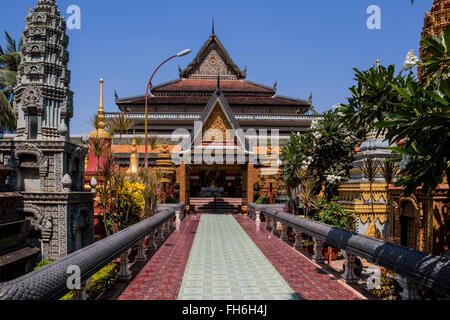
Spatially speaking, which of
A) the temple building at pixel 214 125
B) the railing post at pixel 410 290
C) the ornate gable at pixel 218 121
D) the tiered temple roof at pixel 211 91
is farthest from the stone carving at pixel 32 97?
the tiered temple roof at pixel 211 91

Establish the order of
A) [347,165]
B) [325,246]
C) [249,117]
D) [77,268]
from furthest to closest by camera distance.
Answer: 1. [249,117]
2. [347,165]
3. [325,246]
4. [77,268]

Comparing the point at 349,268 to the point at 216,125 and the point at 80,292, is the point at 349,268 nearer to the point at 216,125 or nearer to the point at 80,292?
the point at 80,292

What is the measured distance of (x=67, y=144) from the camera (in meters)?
11.9

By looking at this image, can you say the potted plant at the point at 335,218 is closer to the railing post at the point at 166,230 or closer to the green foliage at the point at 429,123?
the railing post at the point at 166,230

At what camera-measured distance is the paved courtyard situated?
5.43 metres

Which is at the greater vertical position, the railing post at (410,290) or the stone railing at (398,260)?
the stone railing at (398,260)

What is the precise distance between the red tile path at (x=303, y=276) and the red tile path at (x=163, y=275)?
1928 mm

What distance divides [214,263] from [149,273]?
1545 millimetres

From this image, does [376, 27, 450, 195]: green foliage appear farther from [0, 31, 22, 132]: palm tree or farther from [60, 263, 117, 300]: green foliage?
[0, 31, 22, 132]: palm tree

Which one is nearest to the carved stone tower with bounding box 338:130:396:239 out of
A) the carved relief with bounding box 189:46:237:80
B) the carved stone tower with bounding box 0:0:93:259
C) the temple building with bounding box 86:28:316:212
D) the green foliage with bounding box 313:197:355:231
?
the green foliage with bounding box 313:197:355:231

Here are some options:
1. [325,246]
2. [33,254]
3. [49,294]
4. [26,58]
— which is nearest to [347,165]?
[325,246]

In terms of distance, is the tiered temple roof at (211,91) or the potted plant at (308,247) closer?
the potted plant at (308,247)

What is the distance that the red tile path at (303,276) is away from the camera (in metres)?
5.41
